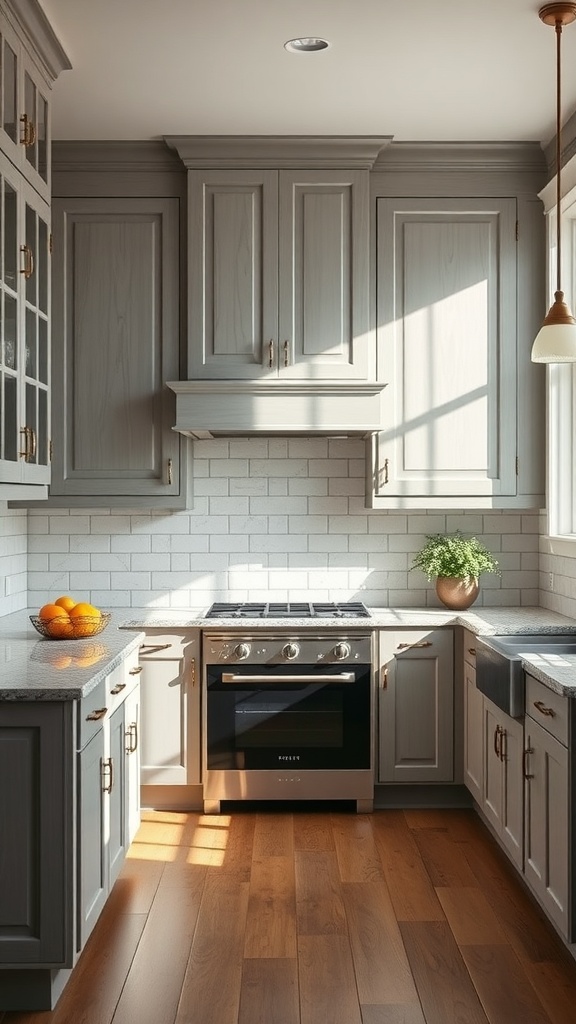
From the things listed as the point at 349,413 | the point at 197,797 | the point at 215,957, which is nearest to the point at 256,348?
the point at 349,413

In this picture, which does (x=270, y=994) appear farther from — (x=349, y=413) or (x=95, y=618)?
(x=349, y=413)

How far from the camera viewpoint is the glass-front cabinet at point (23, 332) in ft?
9.69

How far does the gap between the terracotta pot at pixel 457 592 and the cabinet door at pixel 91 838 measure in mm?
1989

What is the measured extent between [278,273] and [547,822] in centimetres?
250

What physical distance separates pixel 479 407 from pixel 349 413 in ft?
2.09

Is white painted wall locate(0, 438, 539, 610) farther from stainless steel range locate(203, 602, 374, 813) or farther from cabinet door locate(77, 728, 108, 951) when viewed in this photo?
cabinet door locate(77, 728, 108, 951)

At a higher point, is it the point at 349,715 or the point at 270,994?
the point at 349,715

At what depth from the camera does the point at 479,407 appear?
4.30 m

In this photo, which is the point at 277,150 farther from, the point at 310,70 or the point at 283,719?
the point at 283,719

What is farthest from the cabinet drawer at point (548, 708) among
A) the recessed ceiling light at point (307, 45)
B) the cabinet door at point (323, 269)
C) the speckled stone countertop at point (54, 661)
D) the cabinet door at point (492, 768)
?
the recessed ceiling light at point (307, 45)

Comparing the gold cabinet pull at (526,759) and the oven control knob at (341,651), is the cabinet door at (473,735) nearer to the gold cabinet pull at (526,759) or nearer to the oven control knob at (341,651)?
the oven control knob at (341,651)

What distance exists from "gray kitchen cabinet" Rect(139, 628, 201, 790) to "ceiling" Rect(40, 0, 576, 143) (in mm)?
2160

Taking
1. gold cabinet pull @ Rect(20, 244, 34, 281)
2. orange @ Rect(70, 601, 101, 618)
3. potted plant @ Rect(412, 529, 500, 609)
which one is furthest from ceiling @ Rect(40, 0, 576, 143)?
orange @ Rect(70, 601, 101, 618)

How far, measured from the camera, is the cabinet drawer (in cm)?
273
